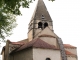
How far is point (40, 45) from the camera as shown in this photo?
83.6 feet

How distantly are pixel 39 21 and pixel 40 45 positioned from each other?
11.4 m

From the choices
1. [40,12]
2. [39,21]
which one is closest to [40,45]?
[39,21]

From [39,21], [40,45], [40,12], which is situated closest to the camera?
[40,45]

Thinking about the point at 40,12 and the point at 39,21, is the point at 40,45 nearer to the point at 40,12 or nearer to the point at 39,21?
the point at 39,21

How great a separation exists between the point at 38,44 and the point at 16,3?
15733mm

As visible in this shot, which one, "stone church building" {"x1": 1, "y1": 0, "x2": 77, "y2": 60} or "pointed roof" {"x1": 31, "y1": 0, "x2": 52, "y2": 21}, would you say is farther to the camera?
"pointed roof" {"x1": 31, "y1": 0, "x2": 52, "y2": 21}

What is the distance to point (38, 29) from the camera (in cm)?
3547

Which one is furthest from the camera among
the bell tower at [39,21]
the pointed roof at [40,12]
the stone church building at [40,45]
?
the pointed roof at [40,12]

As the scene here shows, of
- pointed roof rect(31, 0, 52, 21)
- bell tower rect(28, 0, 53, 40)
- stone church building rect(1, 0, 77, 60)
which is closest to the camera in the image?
stone church building rect(1, 0, 77, 60)

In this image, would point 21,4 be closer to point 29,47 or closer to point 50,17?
point 29,47

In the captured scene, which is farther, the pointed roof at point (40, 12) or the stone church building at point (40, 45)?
the pointed roof at point (40, 12)

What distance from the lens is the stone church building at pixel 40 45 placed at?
2511cm

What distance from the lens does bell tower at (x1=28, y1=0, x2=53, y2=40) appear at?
3550 centimetres

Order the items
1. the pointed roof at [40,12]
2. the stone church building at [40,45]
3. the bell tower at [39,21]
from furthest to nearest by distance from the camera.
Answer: the pointed roof at [40,12] → the bell tower at [39,21] → the stone church building at [40,45]
